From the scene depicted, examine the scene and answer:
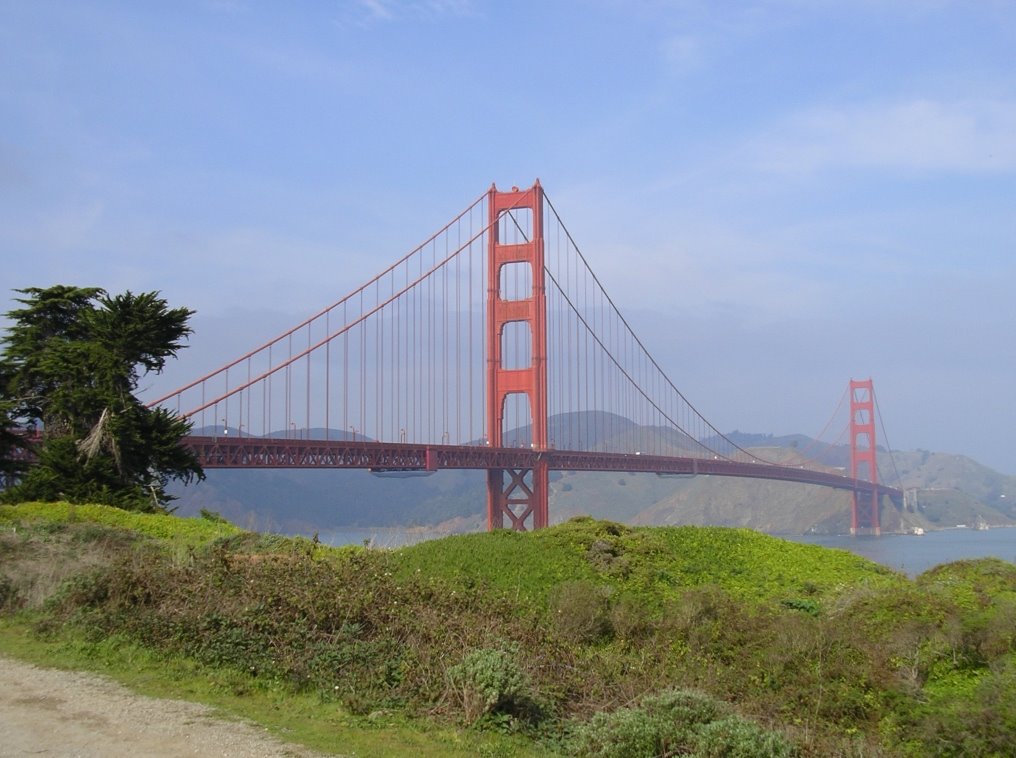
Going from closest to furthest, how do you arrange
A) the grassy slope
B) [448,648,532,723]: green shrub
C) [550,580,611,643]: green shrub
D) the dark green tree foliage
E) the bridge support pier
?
[448,648,532,723]: green shrub
[550,580,611,643]: green shrub
the grassy slope
the dark green tree foliage
the bridge support pier

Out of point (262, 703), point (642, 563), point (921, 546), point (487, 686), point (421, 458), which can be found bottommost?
point (921, 546)

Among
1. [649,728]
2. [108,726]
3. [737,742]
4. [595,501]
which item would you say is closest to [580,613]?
[649,728]

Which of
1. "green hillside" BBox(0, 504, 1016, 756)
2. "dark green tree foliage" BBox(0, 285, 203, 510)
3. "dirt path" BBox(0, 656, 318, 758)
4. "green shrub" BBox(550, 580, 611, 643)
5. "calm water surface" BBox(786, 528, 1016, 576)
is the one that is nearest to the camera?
"dirt path" BBox(0, 656, 318, 758)

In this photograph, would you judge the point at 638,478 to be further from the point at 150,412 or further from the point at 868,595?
the point at 868,595

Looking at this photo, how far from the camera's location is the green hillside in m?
7.89

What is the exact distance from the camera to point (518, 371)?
5381cm

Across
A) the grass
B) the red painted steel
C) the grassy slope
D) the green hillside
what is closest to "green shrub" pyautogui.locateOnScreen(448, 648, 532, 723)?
the green hillside

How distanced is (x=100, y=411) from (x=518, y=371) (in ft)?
102

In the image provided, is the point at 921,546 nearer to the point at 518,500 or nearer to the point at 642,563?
the point at 518,500

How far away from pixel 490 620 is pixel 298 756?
350 cm

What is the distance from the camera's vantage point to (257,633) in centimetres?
991

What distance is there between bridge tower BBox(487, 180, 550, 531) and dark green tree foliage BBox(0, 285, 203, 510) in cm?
2467

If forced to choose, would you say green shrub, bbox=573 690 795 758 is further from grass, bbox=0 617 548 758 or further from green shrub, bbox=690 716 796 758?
grass, bbox=0 617 548 758

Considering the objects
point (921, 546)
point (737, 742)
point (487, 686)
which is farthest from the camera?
point (921, 546)
